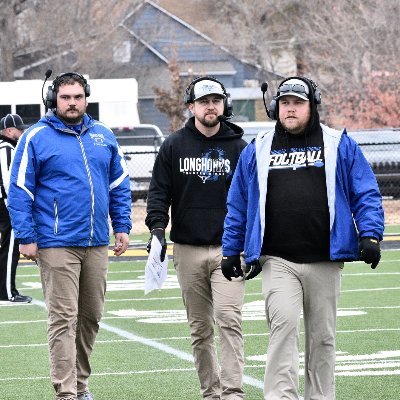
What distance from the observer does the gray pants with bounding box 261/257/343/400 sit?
23.7 ft

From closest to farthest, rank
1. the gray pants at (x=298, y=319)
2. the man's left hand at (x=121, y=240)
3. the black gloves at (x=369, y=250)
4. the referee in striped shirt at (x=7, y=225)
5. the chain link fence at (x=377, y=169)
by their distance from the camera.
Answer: the black gloves at (x=369, y=250) → the gray pants at (x=298, y=319) → the man's left hand at (x=121, y=240) → the referee in striped shirt at (x=7, y=225) → the chain link fence at (x=377, y=169)

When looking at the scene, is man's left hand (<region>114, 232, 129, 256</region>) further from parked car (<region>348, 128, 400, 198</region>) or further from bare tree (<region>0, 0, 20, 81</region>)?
bare tree (<region>0, 0, 20, 81</region>)

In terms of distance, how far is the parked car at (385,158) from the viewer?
94.3 feet

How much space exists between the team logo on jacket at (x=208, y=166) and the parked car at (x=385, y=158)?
66.6 feet

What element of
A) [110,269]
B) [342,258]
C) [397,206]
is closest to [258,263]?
[342,258]

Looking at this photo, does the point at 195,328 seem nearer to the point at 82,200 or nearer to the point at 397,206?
the point at 82,200

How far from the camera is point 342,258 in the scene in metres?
7.26

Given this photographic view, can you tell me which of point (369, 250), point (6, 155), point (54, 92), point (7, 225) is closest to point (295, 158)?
point (369, 250)

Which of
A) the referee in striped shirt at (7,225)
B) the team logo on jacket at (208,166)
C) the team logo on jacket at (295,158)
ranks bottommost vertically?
the referee in striped shirt at (7,225)

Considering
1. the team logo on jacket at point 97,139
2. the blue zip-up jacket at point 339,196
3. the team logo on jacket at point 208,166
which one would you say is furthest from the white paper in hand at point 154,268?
the blue zip-up jacket at point 339,196

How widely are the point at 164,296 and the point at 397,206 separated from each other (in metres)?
13.4

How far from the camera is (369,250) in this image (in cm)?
711

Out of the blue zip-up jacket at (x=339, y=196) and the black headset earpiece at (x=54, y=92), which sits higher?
the black headset earpiece at (x=54, y=92)

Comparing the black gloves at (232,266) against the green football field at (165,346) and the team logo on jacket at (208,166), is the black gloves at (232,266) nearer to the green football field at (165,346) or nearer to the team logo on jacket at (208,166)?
the team logo on jacket at (208,166)
